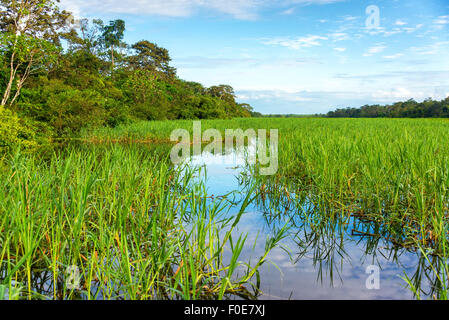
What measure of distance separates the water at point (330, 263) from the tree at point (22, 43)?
48.3ft

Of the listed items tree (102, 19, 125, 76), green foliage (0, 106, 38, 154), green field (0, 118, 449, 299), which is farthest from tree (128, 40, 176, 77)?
green field (0, 118, 449, 299)

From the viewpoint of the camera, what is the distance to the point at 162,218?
10.1 feet

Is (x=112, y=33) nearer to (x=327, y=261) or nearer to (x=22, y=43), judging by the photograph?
(x=22, y=43)

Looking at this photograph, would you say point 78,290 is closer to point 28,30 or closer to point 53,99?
point 53,99

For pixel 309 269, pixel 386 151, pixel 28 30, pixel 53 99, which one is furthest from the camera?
pixel 28 30

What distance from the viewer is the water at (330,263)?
8.07 feet

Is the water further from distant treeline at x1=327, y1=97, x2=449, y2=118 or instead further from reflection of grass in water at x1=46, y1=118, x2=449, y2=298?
distant treeline at x1=327, y1=97, x2=449, y2=118

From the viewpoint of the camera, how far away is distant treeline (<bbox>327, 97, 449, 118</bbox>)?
41312mm

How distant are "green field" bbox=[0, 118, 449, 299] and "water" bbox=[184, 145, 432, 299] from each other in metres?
0.15

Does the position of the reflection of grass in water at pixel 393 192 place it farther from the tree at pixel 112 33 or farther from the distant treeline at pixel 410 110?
the distant treeline at pixel 410 110

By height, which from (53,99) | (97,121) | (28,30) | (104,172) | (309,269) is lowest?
(309,269)
